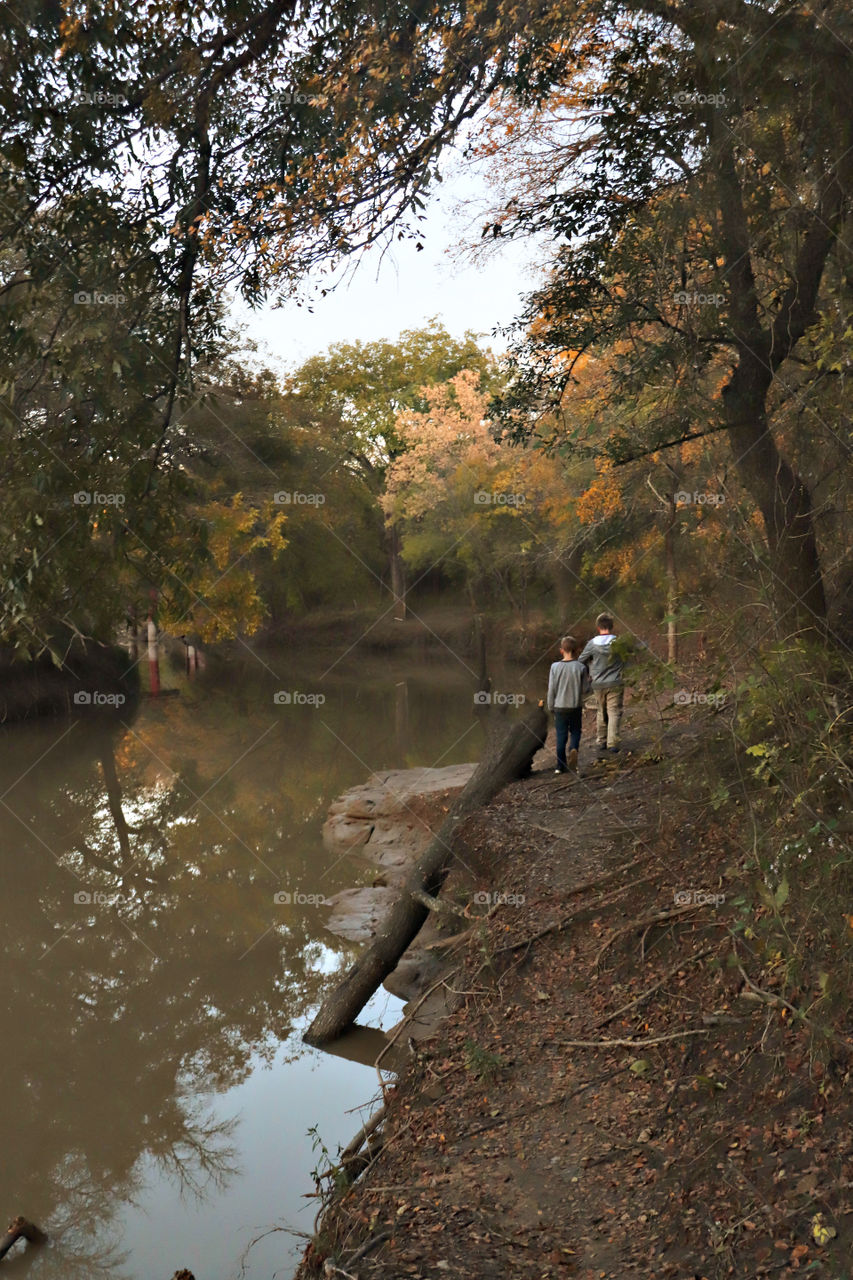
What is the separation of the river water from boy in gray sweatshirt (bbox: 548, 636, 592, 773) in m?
3.12

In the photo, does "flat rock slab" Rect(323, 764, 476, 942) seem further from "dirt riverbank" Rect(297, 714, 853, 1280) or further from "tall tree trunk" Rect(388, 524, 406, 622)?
"tall tree trunk" Rect(388, 524, 406, 622)

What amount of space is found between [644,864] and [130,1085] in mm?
4350

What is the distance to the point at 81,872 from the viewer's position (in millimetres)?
14492

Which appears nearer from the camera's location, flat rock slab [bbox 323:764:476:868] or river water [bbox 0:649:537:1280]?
river water [bbox 0:649:537:1280]

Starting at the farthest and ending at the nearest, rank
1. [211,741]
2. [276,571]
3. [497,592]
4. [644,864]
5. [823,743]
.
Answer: [276,571] < [497,592] < [211,741] < [644,864] < [823,743]

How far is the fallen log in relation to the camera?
8789 mm

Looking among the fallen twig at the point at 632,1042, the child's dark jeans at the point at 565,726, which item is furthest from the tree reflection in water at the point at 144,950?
the child's dark jeans at the point at 565,726

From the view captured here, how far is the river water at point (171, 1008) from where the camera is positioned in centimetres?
637

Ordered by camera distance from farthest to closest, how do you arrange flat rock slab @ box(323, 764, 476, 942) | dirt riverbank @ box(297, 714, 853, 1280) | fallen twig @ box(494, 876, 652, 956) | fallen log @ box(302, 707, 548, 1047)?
flat rock slab @ box(323, 764, 476, 942), fallen log @ box(302, 707, 548, 1047), fallen twig @ box(494, 876, 652, 956), dirt riverbank @ box(297, 714, 853, 1280)

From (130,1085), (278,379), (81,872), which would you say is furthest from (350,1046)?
(278,379)

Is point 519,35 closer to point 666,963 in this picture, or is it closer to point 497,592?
point 666,963

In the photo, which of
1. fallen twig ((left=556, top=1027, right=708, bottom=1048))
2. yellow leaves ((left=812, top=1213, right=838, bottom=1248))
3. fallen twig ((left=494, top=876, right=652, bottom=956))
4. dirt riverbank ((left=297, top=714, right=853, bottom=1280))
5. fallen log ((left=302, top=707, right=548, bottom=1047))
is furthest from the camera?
fallen log ((left=302, top=707, right=548, bottom=1047))

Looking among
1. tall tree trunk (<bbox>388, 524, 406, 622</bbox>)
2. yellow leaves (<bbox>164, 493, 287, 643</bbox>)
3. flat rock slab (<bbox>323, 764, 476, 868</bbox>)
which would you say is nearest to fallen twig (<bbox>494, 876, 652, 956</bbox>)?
Result: flat rock slab (<bbox>323, 764, 476, 868</bbox>)

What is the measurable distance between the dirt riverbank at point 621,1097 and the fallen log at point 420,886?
30.5 inches
